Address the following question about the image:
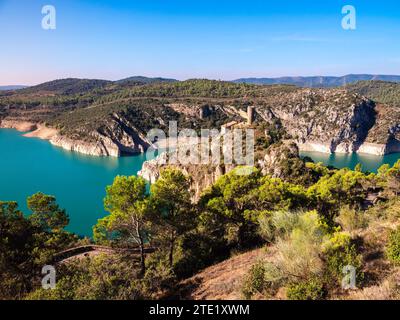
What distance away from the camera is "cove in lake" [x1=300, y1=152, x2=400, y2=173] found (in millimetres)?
75312

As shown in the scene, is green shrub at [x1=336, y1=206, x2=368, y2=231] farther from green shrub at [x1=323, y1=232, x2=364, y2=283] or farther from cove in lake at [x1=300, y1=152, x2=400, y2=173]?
cove in lake at [x1=300, y1=152, x2=400, y2=173]

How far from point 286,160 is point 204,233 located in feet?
72.2

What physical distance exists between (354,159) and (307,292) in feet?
273

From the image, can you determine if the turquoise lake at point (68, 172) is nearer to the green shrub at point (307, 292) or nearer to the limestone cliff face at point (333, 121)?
the limestone cliff face at point (333, 121)

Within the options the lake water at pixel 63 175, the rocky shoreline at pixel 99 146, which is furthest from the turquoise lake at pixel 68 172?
the rocky shoreline at pixel 99 146

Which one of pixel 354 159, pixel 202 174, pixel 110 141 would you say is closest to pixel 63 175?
pixel 110 141

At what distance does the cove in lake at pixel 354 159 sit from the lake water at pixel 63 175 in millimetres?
46484

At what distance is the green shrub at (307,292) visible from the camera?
750 cm

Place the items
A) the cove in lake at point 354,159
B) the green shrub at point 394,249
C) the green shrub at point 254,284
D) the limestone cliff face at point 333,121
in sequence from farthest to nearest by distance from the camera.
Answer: the limestone cliff face at point 333,121
the cove in lake at point 354,159
the green shrub at point 254,284
the green shrub at point 394,249

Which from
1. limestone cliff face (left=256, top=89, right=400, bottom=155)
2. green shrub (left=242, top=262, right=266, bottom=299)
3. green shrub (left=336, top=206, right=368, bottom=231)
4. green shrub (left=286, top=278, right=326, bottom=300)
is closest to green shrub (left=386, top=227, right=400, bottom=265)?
green shrub (left=286, top=278, right=326, bottom=300)

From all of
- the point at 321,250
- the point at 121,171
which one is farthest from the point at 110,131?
the point at 321,250

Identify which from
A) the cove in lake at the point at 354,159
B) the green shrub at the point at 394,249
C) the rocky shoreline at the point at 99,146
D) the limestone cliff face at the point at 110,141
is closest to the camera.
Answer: the green shrub at the point at 394,249

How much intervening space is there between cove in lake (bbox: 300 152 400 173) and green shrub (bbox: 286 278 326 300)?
72078 mm

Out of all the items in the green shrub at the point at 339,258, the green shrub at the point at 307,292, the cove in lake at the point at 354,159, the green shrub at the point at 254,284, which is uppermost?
the green shrub at the point at 339,258
